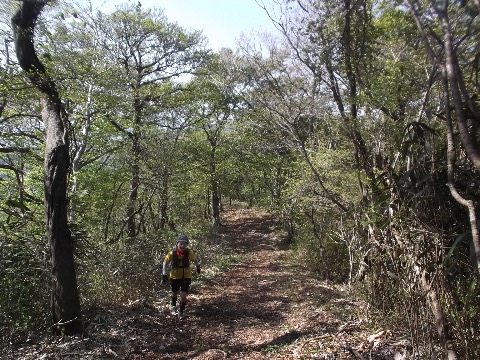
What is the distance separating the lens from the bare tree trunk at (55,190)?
→ 516 centimetres

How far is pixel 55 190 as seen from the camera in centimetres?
528

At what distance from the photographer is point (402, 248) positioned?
3479mm

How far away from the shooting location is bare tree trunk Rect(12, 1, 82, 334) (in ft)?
16.9

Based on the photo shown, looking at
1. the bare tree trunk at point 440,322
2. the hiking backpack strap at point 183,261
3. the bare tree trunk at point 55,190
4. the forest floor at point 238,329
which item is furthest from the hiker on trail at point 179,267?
the bare tree trunk at point 440,322

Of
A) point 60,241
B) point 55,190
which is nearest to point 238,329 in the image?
point 60,241

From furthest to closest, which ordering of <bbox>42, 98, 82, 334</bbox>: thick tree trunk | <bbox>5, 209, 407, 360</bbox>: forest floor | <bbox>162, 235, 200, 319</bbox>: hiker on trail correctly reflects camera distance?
1. <bbox>162, 235, 200, 319</bbox>: hiker on trail
2. <bbox>42, 98, 82, 334</bbox>: thick tree trunk
3. <bbox>5, 209, 407, 360</bbox>: forest floor

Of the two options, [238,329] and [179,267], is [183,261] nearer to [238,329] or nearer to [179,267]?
[179,267]

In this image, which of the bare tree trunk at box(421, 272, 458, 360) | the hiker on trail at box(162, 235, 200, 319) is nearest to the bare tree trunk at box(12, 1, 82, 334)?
the hiker on trail at box(162, 235, 200, 319)

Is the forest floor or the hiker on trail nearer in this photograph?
the forest floor

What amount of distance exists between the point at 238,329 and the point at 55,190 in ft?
12.5

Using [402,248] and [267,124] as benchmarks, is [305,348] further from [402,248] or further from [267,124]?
[267,124]

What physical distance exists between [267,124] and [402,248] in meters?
5.89

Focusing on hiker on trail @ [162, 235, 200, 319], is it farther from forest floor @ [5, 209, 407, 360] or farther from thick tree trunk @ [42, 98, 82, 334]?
thick tree trunk @ [42, 98, 82, 334]

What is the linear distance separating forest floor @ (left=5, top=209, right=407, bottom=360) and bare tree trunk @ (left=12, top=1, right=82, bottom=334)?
0.43 m
